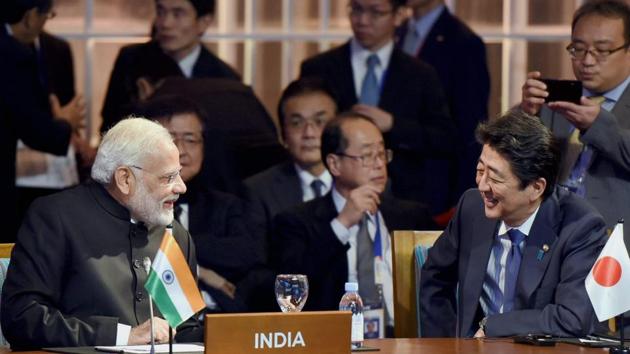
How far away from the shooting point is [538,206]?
14.7 ft

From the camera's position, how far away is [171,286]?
11.3 ft

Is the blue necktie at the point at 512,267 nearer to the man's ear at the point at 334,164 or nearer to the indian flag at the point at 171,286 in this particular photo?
the indian flag at the point at 171,286

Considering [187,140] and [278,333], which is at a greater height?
[187,140]

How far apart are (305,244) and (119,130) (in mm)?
2008

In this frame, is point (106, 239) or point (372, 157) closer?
point (106, 239)

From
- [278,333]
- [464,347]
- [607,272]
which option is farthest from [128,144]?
[607,272]

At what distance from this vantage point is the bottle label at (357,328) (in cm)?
390

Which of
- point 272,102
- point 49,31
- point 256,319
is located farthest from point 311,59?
point 256,319

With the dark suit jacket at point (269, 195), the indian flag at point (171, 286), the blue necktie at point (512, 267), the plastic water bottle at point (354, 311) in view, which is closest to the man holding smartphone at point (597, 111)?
the blue necktie at point (512, 267)

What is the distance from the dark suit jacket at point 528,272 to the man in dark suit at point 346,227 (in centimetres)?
142

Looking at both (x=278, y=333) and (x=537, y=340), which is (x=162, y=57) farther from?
(x=278, y=333)

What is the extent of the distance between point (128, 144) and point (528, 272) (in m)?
1.26

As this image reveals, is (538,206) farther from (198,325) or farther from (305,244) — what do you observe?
(305,244)

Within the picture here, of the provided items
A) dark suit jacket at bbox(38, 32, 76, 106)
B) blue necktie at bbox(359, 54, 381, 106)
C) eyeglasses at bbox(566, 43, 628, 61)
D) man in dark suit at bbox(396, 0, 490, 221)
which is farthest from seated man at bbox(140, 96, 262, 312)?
eyeglasses at bbox(566, 43, 628, 61)
